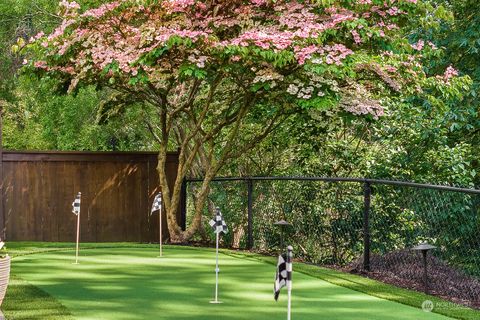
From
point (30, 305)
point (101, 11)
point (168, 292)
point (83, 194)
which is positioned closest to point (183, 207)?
point (83, 194)

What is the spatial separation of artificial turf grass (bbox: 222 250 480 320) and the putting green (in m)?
0.14

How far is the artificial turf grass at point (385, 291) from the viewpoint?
7848mm

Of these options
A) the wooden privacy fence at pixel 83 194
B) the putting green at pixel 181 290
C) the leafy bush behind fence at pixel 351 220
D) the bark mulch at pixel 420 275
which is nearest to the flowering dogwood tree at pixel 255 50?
the leafy bush behind fence at pixel 351 220

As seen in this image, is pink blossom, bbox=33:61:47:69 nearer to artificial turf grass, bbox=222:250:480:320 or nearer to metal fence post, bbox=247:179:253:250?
metal fence post, bbox=247:179:253:250

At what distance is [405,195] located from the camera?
1164cm

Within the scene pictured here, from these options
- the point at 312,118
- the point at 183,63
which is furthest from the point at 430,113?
the point at 183,63

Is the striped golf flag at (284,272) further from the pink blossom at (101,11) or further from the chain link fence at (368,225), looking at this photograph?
the pink blossom at (101,11)

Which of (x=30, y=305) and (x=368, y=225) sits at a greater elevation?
(x=368, y=225)

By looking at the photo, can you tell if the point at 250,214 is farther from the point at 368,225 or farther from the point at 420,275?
the point at 420,275

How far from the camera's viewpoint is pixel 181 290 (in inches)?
356

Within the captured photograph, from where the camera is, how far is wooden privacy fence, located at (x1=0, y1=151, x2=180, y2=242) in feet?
52.2

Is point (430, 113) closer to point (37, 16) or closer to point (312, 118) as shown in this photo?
point (312, 118)

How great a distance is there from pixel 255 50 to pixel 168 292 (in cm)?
422

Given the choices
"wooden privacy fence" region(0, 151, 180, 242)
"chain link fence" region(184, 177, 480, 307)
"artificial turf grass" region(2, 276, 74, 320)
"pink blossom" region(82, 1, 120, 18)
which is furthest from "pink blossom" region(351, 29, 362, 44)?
"artificial turf grass" region(2, 276, 74, 320)
